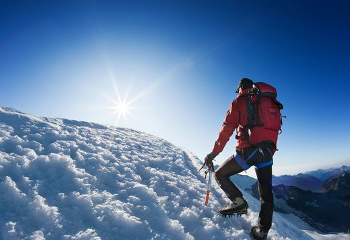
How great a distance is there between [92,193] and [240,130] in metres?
3.42

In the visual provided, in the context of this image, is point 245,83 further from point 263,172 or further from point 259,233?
point 259,233

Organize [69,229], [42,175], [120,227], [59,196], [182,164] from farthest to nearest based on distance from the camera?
[182,164], [42,175], [59,196], [120,227], [69,229]

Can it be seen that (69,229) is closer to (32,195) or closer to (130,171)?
(32,195)

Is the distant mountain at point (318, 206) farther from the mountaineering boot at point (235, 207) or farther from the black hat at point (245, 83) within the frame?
the black hat at point (245, 83)

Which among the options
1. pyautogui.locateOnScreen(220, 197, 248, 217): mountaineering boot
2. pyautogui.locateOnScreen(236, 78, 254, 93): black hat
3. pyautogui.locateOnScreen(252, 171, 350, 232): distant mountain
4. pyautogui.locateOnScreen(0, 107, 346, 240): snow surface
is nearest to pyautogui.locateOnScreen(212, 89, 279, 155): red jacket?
pyautogui.locateOnScreen(236, 78, 254, 93): black hat

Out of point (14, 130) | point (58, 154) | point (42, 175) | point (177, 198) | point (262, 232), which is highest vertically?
point (14, 130)

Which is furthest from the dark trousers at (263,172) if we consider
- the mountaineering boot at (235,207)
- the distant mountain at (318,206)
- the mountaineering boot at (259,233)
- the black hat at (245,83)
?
the distant mountain at (318,206)

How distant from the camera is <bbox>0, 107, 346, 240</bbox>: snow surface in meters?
3.70

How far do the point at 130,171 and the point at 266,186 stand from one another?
342 cm

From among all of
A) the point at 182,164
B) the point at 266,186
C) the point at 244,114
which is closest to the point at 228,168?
the point at 266,186

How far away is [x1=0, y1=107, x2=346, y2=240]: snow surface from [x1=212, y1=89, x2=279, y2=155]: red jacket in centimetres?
171

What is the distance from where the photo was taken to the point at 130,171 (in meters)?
6.27

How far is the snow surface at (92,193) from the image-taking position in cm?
370

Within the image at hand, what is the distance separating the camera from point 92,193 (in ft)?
15.2
